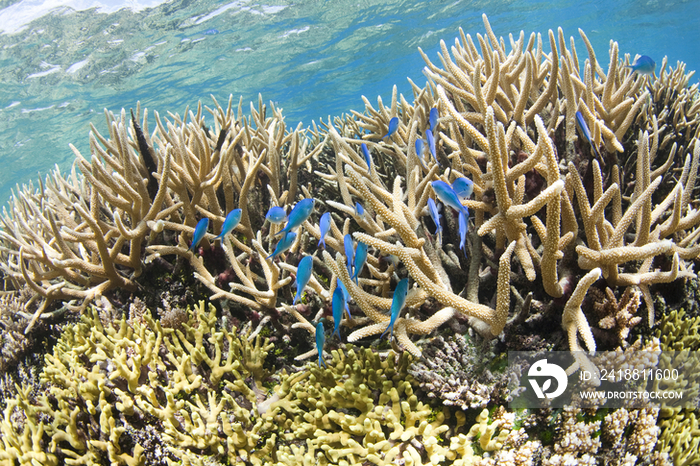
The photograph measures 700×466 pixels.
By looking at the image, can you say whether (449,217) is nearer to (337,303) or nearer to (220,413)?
(337,303)

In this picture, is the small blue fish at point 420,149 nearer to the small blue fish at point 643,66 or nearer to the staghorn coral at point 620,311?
the staghorn coral at point 620,311

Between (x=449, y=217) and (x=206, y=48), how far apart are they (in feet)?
69.3

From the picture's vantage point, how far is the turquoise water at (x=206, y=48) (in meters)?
15.0

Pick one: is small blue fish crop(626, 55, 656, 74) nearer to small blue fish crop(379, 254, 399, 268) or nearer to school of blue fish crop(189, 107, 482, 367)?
school of blue fish crop(189, 107, 482, 367)

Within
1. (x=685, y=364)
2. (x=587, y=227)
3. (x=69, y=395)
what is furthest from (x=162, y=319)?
(x=685, y=364)

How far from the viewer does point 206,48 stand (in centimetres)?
1888

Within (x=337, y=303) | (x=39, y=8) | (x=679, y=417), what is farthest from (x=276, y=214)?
(x=39, y=8)

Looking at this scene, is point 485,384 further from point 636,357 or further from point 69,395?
point 69,395

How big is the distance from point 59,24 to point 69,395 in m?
18.5

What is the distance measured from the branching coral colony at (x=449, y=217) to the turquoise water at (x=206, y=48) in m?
16.1

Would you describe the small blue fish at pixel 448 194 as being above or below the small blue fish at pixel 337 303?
above

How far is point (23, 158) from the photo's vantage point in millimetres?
27469

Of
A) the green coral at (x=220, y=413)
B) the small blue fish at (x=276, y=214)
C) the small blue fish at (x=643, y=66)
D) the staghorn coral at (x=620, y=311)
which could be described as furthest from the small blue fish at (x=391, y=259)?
the small blue fish at (x=643, y=66)

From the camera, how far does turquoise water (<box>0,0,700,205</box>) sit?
15.0 meters
